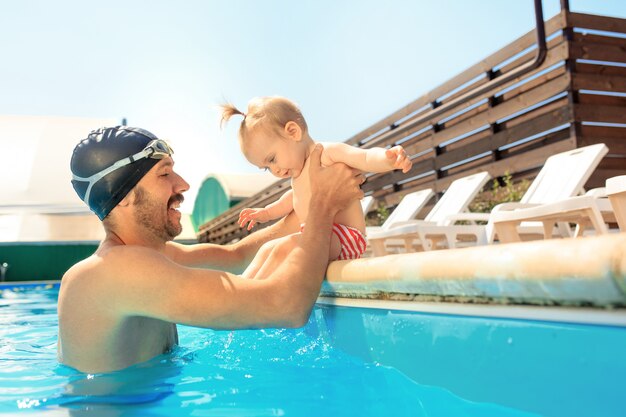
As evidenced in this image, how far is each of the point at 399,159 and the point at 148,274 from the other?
1074mm

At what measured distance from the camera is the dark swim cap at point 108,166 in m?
2.19

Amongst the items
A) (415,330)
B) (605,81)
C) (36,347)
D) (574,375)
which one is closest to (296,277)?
(415,330)

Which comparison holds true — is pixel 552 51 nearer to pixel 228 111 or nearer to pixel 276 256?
pixel 228 111

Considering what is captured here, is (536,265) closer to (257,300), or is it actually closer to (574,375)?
(574,375)

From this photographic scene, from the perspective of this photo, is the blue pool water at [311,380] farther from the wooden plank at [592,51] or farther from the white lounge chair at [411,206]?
the wooden plank at [592,51]

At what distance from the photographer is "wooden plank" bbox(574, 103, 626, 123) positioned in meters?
6.29

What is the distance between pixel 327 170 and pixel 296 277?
579 mm

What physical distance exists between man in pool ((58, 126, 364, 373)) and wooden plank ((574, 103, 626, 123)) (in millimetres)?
4844

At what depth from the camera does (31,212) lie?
2122 centimetres

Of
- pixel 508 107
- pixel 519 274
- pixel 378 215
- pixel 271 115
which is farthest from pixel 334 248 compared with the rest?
pixel 378 215

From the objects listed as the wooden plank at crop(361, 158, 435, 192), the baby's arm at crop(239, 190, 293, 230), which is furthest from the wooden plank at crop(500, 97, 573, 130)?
the baby's arm at crop(239, 190, 293, 230)

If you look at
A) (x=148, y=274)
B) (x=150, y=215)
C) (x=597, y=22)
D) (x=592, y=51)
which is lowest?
(x=148, y=274)

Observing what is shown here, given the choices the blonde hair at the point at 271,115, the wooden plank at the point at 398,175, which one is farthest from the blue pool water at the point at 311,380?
the wooden plank at the point at 398,175

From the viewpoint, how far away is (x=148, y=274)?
6.30 feet
